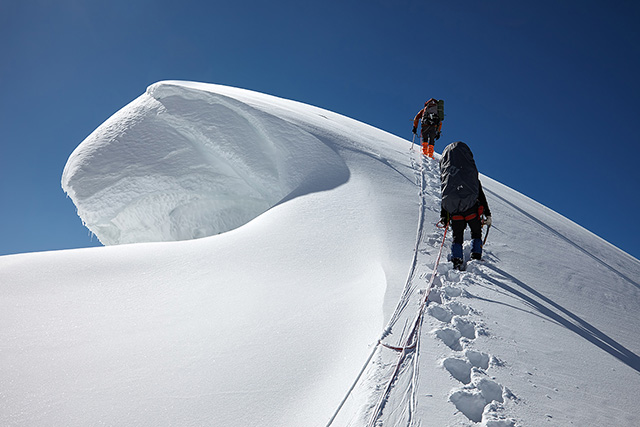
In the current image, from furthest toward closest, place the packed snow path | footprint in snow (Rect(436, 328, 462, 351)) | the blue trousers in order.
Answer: the blue trousers
footprint in snow (Rect(436, 328, 462, 351))
the packed snow path

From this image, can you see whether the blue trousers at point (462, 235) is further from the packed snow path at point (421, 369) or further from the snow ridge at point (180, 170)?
the snow ridge at point (180, 170)

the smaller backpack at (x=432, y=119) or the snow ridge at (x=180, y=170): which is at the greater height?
the smaller backpack at (x=432, y=119)

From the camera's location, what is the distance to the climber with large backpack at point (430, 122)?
9602mm

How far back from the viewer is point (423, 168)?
7.96 metres

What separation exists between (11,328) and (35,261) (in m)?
1.58

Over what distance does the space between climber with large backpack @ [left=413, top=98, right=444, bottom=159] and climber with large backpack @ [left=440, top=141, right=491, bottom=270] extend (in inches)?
202

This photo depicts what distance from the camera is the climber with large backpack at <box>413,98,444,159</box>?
960 centimetres

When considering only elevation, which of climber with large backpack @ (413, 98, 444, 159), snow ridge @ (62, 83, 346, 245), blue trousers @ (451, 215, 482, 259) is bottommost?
snow ridge @ (62, 83, 346, 245)

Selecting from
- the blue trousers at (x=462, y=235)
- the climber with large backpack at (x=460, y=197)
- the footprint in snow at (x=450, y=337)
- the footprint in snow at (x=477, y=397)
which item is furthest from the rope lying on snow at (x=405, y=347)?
the climber with large backpack at (x=460, y=197)

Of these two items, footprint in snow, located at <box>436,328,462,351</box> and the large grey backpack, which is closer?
footprint in snow, located at <box>436,328,462,351</box>

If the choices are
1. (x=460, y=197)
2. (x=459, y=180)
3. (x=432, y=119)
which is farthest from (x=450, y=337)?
(x=432, y=119)

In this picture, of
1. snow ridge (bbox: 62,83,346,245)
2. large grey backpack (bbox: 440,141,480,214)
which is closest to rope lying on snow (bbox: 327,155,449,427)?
large grey backpack (bbox: 440,141,480,214)

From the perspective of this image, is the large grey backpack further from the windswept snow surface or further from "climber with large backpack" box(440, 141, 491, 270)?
the windswept snow surface

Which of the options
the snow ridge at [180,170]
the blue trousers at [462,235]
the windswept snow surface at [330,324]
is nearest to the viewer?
the windswept snow surface at [330,324]
